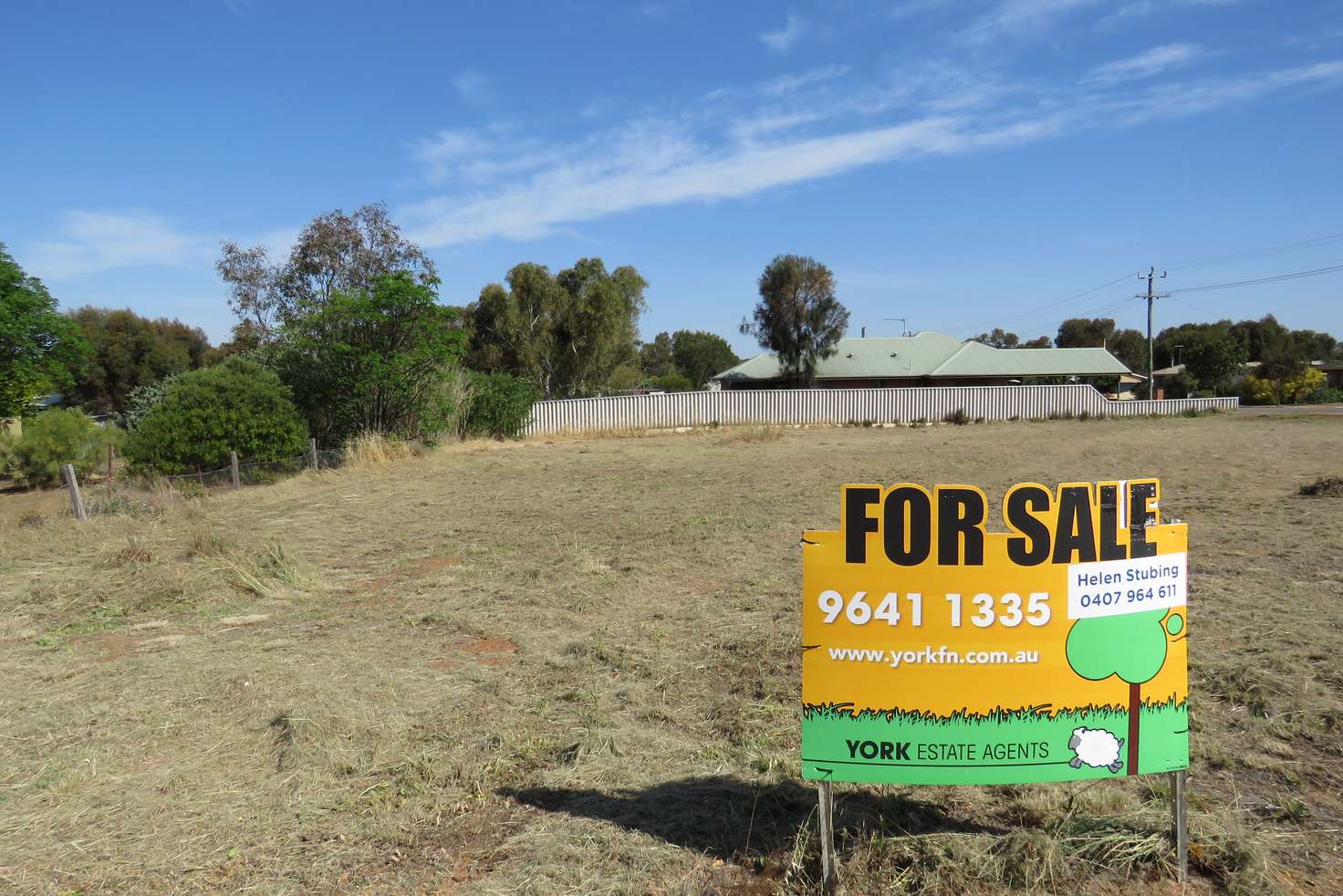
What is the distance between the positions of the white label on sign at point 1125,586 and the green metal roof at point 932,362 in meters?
47.1

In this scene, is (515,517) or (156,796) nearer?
(156,796)

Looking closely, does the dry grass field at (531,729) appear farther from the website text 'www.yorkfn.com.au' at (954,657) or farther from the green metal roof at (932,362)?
the green metal roof at (932,362)

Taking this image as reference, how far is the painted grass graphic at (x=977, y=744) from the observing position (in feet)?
10.5

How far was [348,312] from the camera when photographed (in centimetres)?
2023

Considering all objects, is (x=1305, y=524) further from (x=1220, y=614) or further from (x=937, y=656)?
(x=937, y=656)

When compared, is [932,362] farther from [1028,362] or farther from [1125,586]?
[1125,586]

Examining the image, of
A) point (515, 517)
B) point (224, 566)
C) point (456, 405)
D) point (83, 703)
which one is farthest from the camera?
point (456, 405)

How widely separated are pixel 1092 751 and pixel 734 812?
153 cm

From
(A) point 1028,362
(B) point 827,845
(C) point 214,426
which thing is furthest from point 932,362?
(B) point 827,845

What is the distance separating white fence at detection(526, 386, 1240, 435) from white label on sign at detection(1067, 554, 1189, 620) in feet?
101

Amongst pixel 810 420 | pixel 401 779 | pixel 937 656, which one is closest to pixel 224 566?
pixel 401 779

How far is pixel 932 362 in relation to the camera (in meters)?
51.8

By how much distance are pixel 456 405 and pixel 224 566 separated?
1656 cm

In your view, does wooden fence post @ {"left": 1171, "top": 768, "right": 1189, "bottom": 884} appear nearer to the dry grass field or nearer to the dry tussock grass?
the dry grass field
